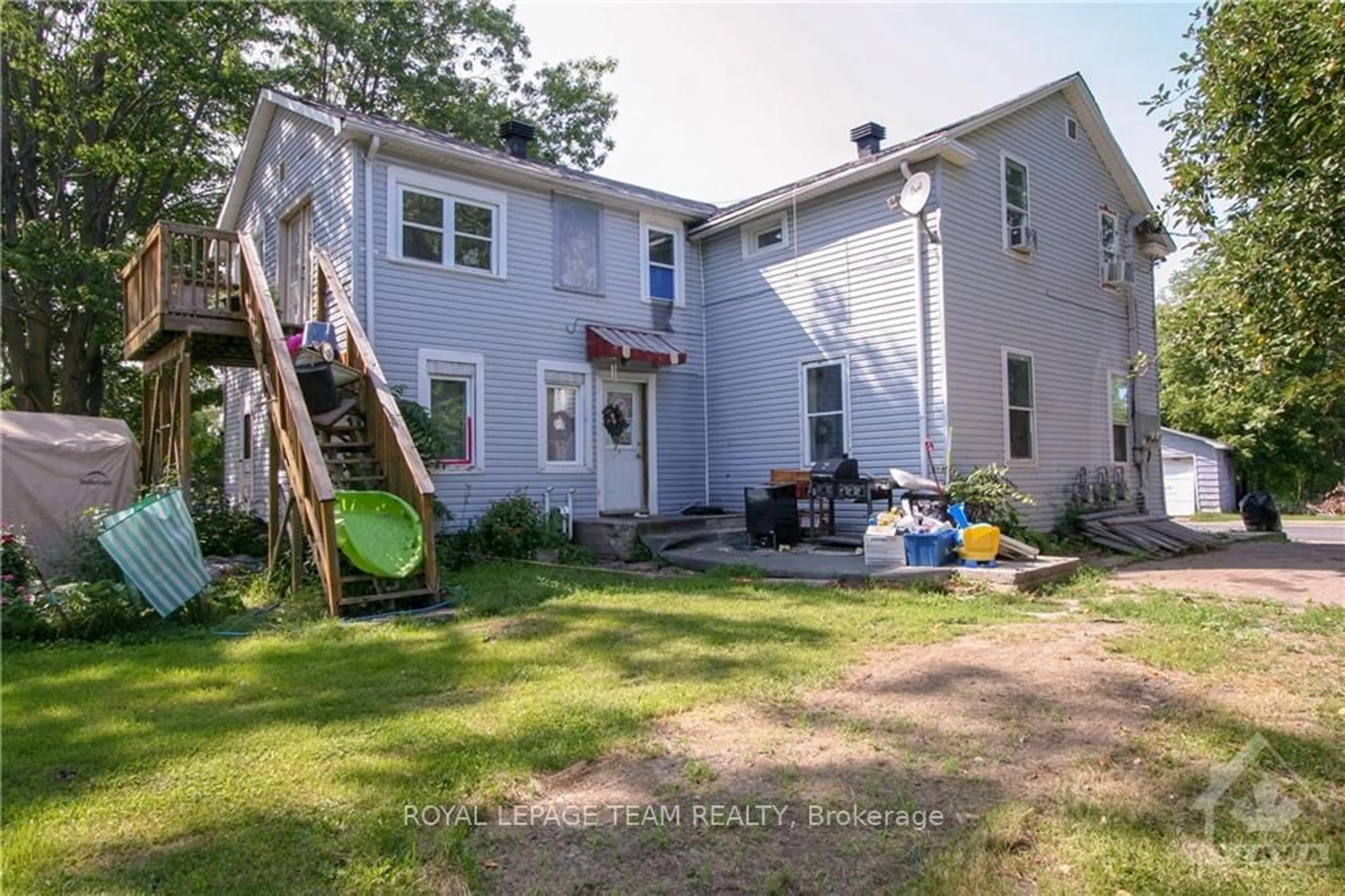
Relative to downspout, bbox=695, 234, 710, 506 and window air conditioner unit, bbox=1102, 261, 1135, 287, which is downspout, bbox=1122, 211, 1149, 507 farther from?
downspout, bbox=695, 234, 710, 506

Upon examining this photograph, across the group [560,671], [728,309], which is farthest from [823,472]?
[560,671]

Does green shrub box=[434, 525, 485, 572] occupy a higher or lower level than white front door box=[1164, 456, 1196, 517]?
lower

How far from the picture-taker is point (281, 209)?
1235 cm

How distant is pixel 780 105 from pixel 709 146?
1.71 meters

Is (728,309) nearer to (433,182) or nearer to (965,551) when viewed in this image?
(433,182)

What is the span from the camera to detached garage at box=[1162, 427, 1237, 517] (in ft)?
78.1

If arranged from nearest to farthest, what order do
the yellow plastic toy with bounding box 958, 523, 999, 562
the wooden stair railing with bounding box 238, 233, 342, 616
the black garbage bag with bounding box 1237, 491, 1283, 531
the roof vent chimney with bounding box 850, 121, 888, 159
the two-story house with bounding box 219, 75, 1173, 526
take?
the wooden stair railing with bounding box 238, 233, 342, 616 → the yellow plastic toy with bounding box 958, 523, 999, 562 → the two-story house with bounding box 219, 75, 1173, 526 → the roof vent chimney with bounding box 850, 121, 888, 159 → the black garbage bag with bounding box 1237, 491, 1283, 531

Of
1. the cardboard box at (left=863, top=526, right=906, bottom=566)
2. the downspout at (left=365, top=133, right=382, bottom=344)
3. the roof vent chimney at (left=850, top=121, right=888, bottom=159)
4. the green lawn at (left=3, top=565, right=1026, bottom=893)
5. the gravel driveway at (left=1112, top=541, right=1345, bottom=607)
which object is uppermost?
the roof vent chimney at (left=850, top=121, right=888, bottom=159)

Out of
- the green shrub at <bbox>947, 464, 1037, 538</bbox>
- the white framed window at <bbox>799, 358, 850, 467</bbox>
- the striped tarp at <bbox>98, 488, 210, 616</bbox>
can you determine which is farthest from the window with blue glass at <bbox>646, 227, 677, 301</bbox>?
the striped tarp at <bbox>98, 488, 210, 616</bbox>

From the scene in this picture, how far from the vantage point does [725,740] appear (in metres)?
3.53

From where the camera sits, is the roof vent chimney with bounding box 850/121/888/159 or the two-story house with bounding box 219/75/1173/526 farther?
the roof vent chimney with bounding box 850/121/888/159

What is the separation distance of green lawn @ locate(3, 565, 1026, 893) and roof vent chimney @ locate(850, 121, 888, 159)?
8020 mm

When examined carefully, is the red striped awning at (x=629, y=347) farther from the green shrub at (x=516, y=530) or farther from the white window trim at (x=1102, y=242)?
the white window trim at (x=1102, y=242)

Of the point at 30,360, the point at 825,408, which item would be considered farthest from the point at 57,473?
the point at 30,360
